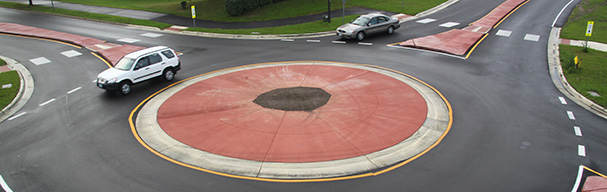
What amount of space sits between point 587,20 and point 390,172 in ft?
98.6

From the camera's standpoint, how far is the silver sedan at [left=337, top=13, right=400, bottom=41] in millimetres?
25953

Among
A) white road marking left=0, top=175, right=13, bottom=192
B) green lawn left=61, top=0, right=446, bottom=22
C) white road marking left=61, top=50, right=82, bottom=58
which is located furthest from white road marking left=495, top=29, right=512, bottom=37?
white road marking left=61, top=50, right=82, bottom=58

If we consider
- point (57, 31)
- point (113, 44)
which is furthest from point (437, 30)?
point (57, 31)

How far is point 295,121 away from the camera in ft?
45.3

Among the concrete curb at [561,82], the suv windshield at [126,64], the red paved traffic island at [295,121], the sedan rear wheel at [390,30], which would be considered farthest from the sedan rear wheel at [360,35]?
the suv windshield at [126,64]

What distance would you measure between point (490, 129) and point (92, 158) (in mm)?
13471

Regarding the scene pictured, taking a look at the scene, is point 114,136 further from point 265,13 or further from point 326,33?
point 265,13

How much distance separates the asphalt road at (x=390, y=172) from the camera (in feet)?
33.0

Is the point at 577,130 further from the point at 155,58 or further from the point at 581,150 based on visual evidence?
the point at 155,58

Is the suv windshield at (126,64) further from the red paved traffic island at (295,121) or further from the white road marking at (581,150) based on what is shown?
the white road marking at (581,150)

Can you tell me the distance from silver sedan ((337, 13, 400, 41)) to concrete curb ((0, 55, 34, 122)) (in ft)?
61.9

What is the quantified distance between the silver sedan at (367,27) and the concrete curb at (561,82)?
10.5 meters

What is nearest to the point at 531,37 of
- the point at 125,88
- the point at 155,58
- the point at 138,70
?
the point at 155,58

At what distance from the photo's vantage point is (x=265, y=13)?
1460 inches
